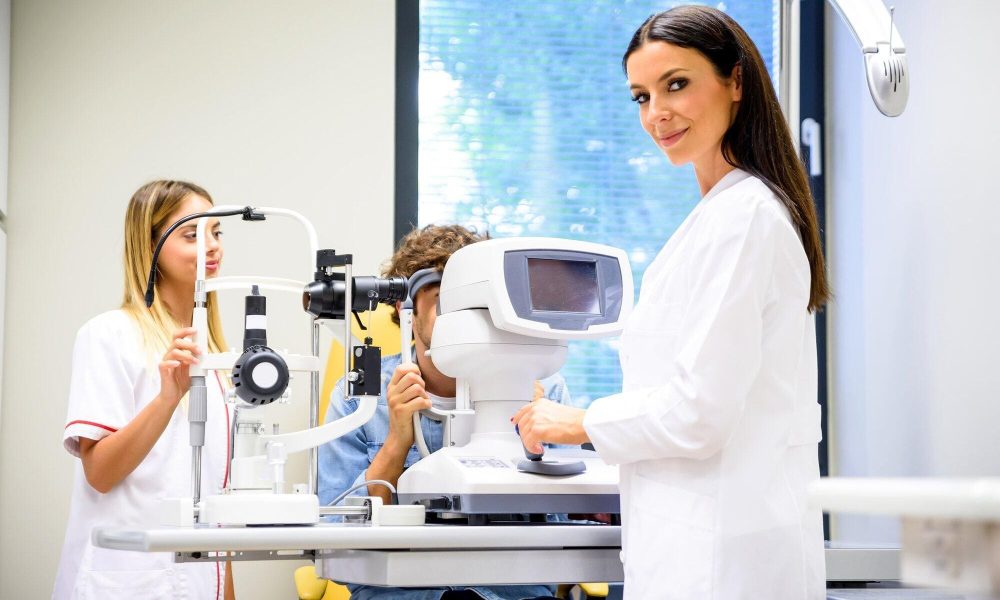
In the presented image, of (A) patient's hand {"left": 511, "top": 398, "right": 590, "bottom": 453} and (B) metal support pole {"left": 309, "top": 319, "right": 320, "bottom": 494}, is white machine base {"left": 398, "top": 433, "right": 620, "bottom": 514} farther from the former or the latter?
(B) metal support pole {"left": 309, "top": 319, "right": 320, "bottom": 494}

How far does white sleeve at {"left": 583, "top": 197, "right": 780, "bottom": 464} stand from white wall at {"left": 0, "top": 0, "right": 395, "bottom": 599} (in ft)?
5.47

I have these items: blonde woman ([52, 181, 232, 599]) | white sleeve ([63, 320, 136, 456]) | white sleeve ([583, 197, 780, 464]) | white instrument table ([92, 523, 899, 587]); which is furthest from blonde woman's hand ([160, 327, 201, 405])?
white sleeve ([583, 197, 780, 464])

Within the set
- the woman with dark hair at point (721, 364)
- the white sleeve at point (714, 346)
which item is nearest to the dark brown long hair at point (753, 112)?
the woman with dark hair at point (721, 364)

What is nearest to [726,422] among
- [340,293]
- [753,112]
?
[753,112]

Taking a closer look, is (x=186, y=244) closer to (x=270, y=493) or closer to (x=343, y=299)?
(x=343, y=299)

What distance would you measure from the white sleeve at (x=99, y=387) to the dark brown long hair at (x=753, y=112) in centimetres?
120

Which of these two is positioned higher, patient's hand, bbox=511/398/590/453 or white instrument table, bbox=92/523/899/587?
patient's hand, bbox=511/398/590/453

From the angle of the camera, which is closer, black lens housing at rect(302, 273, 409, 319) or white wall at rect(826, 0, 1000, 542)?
black lens housing at rect(302, 273, 409, 319)

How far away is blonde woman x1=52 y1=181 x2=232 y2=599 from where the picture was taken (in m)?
1.90

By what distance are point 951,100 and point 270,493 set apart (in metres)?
1.77

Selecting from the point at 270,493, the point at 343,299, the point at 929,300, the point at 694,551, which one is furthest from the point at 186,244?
the point at 929,300

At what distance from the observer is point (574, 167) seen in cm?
311

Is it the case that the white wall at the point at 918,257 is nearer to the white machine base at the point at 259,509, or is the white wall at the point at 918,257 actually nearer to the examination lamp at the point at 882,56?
the examination lamp at the point at 882,56

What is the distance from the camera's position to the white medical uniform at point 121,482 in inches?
74.9
